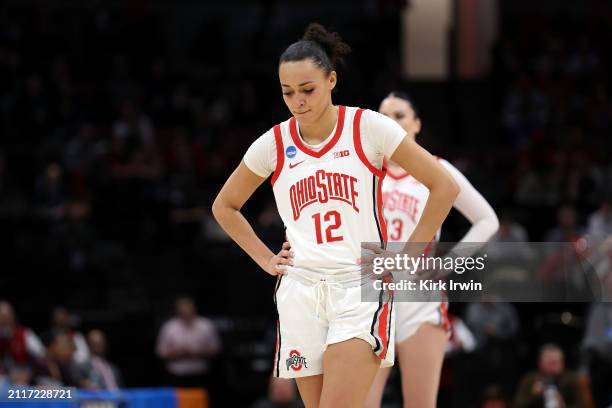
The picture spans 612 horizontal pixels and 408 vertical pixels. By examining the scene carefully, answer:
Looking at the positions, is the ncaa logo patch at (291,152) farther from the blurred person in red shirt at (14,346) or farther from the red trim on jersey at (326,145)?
the blurred person in red shirt at (14,346)

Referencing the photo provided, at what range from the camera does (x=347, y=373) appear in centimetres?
477

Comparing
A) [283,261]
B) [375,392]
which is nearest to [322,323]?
[283,261]

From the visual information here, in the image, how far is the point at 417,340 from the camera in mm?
6078

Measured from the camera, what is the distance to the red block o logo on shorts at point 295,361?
4.94 metres

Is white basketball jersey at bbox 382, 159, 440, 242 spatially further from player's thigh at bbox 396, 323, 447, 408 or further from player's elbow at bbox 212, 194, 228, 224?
player's elbow at bbox 212, 194, 228, 224

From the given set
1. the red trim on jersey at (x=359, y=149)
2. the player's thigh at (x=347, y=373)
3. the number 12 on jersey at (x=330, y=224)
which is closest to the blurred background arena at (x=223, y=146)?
the red trim on jersey at (x=359, y=149)

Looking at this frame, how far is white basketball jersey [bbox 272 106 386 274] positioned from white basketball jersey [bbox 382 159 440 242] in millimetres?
1197

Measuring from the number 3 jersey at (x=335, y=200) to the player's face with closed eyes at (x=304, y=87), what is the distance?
7.0 inches

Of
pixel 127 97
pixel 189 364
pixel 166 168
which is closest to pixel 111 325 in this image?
pixel 189 364

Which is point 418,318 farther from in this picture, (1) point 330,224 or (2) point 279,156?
(2) point 279,156

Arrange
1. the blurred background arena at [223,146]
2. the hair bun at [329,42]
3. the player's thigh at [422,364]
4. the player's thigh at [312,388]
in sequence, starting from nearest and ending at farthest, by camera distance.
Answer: the player's thigh at [312,388], the hair bun at [329,42], the player's thigh at [422,364], the blurred background arena at [223,146]

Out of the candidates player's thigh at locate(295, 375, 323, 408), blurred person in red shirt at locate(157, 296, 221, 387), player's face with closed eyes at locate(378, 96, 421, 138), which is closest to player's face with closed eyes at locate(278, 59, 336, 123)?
player's thigh at locate(295, 375, 323, 408)

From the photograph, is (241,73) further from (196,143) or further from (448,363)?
(448,363)

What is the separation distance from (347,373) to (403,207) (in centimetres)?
175
